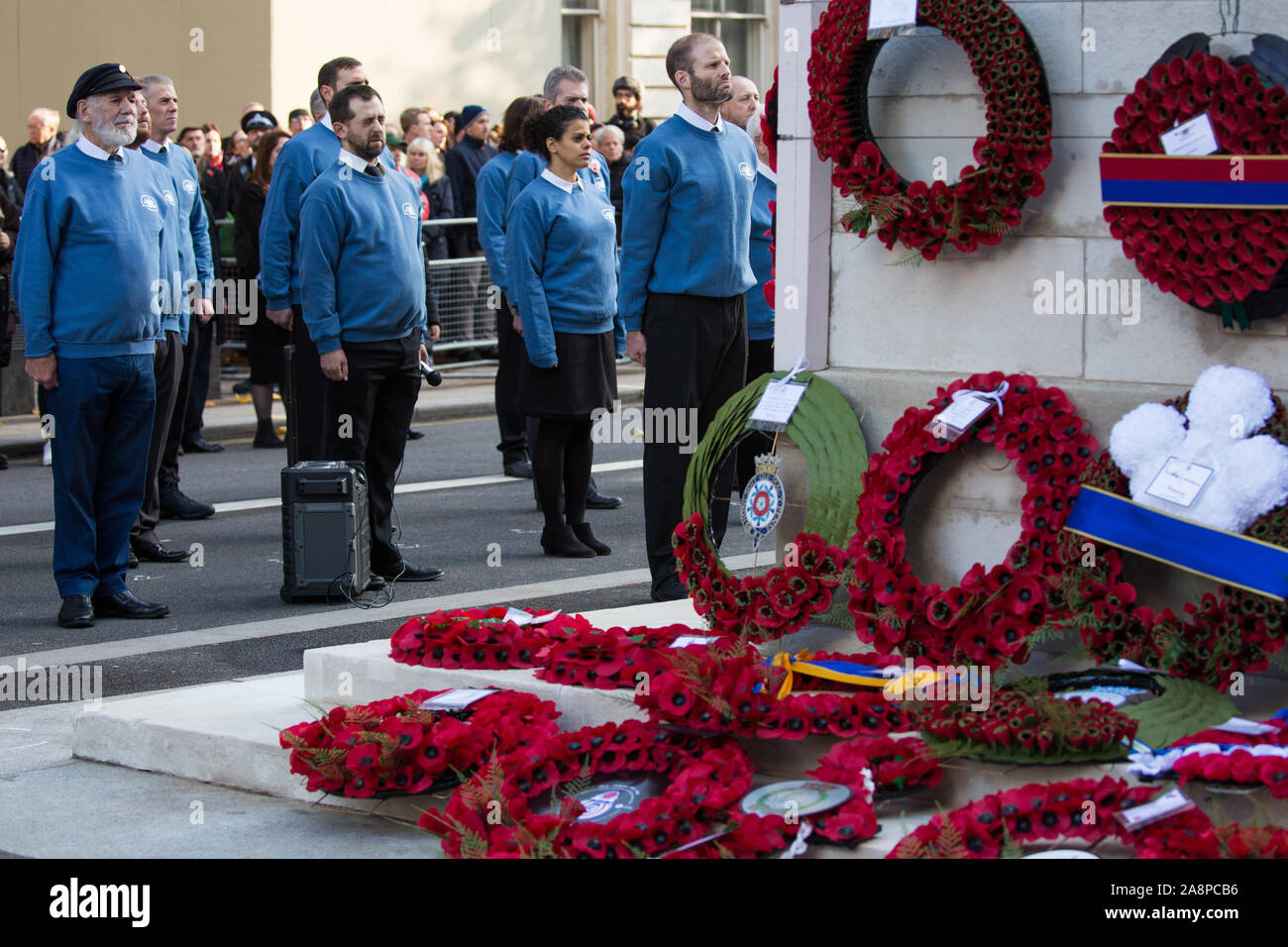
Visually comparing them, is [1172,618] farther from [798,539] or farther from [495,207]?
[495,207]

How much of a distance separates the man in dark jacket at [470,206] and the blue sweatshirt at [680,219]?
9079mm

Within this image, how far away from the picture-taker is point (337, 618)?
27.8ft

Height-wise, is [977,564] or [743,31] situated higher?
[743,31]

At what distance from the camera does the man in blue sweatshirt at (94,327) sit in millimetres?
8266

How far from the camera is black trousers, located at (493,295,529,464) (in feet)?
39.1

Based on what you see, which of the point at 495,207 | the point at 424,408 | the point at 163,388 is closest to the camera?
the point at 163,388

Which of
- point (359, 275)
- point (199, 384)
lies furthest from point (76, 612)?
point (199, 384)

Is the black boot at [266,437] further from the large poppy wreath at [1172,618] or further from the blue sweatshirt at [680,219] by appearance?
the large poppy wreath at [1172,618]

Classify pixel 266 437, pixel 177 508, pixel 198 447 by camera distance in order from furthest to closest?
pixel 266 437
pixel 198 447
pixel 177 508

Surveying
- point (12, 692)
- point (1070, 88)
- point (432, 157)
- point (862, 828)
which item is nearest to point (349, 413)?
point (12, 692)

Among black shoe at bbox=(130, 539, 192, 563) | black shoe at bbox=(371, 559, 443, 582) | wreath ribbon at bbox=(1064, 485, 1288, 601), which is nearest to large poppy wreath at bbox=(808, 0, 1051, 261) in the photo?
wreath ribbon at bbox=(1064, 485, 1288, 601)

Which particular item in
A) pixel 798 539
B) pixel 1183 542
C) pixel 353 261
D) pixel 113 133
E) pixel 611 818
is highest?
pixel 113 133

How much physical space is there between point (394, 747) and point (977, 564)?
1.87 meters
